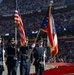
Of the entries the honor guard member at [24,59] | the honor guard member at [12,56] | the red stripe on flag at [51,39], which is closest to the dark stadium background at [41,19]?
the red stripe on flag at [51,39]

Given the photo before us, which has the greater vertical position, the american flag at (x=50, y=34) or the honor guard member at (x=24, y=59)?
the american flag at (x=50, y=34)

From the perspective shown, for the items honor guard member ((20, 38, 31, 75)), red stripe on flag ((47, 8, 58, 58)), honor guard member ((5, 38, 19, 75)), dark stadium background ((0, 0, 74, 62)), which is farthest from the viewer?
dark stadium background ((0, 0, 74, 62))

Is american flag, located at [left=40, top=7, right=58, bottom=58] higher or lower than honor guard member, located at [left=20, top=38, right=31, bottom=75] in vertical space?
higher

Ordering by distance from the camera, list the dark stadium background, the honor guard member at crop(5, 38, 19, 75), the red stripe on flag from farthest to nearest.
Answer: the dark stadium background
the red stripe on flag
the honor guard member at crop(5, 38, 19, 75)

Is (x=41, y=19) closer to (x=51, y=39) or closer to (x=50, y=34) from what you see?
(x=50, y=34)

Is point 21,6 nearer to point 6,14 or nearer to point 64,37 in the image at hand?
point 6,14

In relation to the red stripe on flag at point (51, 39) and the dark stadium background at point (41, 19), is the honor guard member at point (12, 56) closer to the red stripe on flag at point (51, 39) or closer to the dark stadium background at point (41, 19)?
the red stripe on flag at point (51, 39)

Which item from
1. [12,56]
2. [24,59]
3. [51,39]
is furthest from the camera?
[51,39]

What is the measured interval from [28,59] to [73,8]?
81.9 feet

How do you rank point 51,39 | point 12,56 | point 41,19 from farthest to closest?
1. point 41,19
2. point 51,39
3. point 12,56

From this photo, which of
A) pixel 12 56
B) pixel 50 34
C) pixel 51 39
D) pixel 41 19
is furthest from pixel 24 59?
pixel 41 19

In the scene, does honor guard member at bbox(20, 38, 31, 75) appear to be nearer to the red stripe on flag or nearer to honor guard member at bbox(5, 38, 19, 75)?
honor guard member at bbox(5, 38, 19, 75)

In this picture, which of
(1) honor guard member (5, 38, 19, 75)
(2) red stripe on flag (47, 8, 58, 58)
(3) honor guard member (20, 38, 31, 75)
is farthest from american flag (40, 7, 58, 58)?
(1) honor guard member (5, 38, 19, 75)

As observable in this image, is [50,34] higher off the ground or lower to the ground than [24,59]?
higher
